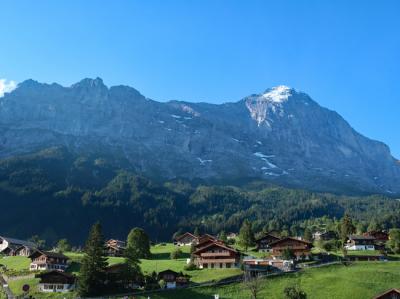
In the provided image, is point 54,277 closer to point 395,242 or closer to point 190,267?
point 190,267

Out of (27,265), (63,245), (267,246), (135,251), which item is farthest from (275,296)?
(63,245)

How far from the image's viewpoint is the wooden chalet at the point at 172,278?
10312cm

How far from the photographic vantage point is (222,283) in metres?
102

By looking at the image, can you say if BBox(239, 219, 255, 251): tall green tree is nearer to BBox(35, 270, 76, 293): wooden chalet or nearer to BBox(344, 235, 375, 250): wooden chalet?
BBox(344, 235, 375, 250): wooden chalet

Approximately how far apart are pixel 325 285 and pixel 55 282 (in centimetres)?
5337

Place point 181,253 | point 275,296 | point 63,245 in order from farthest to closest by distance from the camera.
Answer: point 63,245, point 181,253, point 275,296

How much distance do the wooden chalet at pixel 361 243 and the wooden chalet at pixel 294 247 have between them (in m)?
20.8

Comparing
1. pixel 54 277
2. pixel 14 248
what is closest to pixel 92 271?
pixel 54 277

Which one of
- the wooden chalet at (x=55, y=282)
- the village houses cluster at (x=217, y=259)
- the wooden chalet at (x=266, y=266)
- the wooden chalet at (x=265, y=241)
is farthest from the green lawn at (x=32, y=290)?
the wooden chalet at (x=265, y=241)

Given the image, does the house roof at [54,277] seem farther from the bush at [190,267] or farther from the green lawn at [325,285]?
the bush at [190,267]

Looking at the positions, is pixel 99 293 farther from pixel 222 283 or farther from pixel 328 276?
pixel 328 276

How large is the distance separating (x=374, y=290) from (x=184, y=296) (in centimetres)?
3472

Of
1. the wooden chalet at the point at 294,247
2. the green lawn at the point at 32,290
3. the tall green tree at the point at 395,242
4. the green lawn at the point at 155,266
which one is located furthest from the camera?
the tall green tree at the point at 395,242

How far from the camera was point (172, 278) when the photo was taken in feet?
345
